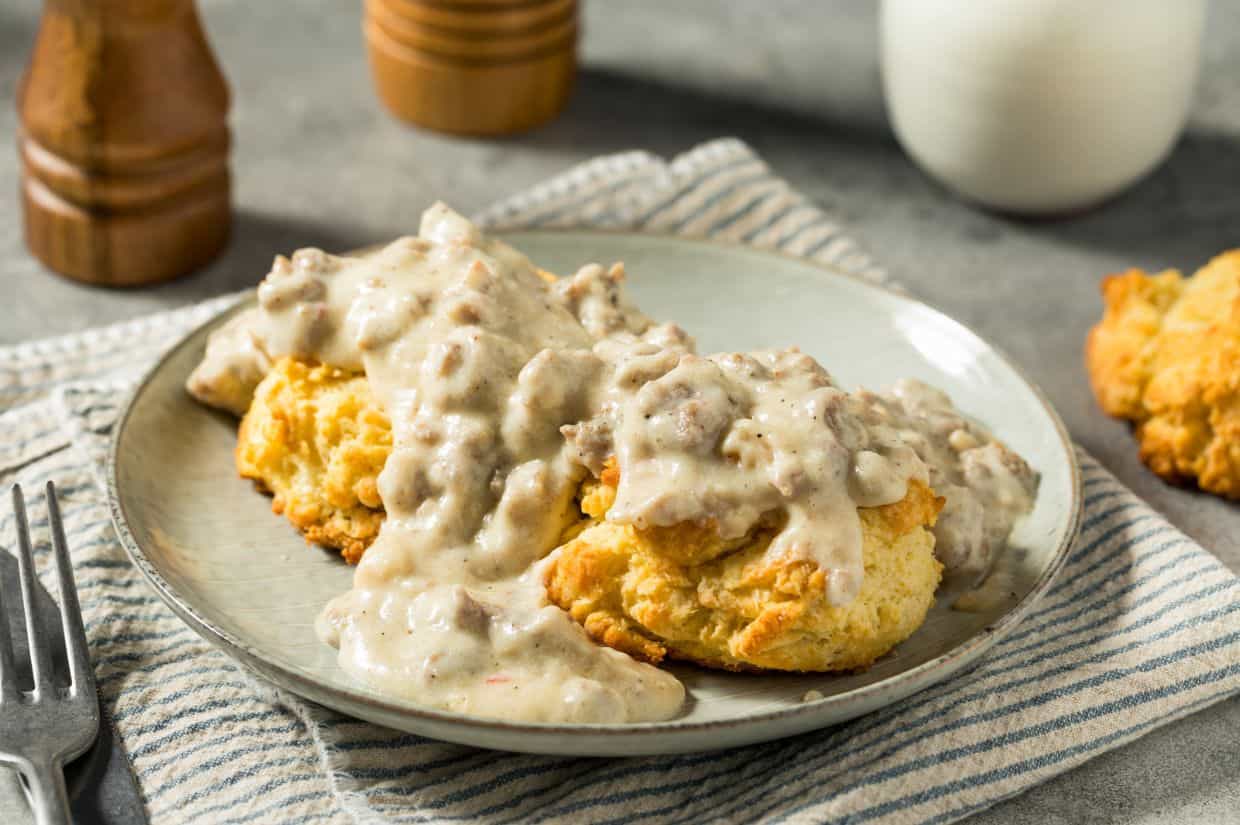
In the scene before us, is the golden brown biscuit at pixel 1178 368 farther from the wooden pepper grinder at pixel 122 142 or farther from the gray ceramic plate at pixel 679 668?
the wooden pepper grinder at pixel 122 142

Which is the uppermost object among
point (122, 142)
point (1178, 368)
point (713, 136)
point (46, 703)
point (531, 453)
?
point (531, 453)

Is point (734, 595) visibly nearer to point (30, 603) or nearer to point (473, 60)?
point (30, 603)

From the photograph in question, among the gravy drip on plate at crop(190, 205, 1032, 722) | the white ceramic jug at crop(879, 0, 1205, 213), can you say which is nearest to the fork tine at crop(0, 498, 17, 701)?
the gravy drip on plate at crop(190, 205, 1032, 722)

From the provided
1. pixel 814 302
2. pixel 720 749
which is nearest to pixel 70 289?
pixel 814 302

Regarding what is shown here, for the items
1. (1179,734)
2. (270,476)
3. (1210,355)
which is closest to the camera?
(1179,734)

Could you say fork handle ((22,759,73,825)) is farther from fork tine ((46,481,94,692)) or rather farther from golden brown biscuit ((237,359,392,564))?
golden brown biscuit ((237,359,392,564))

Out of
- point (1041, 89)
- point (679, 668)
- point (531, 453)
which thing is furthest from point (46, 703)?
point (1041, 89)

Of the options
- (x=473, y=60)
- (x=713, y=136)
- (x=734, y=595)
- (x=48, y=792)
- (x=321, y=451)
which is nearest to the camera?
(x=48, y=792)

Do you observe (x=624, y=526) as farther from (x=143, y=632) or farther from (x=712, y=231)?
(x=712, y=231)
